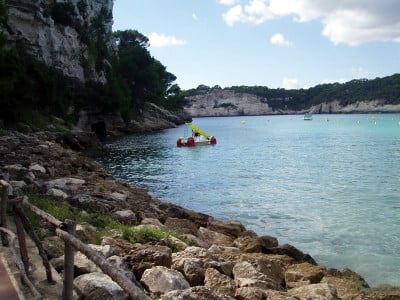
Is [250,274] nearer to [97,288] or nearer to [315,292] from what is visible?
[315,292]

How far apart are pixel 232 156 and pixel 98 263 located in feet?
134

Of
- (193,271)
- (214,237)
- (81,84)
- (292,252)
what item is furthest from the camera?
(81,84)

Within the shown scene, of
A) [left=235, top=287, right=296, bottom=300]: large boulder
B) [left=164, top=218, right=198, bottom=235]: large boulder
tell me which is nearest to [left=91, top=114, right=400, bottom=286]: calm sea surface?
[left=164, top=218, right=198, bottom=235]: large boulder

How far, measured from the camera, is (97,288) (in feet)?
20.2

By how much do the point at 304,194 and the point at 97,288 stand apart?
19.1 meters

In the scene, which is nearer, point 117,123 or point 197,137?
point 197,137

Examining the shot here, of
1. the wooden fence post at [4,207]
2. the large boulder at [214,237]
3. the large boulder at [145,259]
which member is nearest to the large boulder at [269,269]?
the large boulder at [145,259]

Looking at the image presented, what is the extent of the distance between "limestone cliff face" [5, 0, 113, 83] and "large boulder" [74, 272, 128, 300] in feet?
163

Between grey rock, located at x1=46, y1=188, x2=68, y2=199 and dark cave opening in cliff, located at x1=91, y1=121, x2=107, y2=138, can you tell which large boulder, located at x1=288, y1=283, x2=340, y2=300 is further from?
dark cave opening in cliff, located at x1=91, y1=121, x2=107, y2=138

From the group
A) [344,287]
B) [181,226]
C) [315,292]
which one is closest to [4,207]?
[315,292]

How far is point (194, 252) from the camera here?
961 centimetres

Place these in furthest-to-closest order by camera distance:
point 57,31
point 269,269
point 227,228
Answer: point 57,31, point 227,228, point 269,269

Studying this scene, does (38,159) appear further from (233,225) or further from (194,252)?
(194,252)

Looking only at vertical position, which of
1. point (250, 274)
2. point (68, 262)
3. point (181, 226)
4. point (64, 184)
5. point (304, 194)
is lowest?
point (304, 194)
